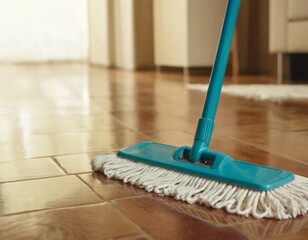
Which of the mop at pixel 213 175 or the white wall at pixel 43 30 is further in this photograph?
the white wall at pixel 43 30

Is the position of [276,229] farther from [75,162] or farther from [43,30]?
[43,30]

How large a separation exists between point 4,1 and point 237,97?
3920 millimetres

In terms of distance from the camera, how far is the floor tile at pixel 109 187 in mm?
717

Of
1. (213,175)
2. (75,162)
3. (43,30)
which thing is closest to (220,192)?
(213,175)

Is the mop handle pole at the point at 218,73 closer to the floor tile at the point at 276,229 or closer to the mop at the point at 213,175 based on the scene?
the mop at the point at 213,175

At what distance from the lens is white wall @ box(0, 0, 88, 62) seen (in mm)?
5230

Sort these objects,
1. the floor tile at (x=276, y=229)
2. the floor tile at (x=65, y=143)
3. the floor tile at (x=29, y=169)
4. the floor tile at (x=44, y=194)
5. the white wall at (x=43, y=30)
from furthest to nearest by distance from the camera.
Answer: the white wall at (x=43, y=30), the floor tile at (x=65, y=143), the floor tile at (x=29, y=169), the floor tile at (x=44, y=194), the floor tile at (x=276, y=229)

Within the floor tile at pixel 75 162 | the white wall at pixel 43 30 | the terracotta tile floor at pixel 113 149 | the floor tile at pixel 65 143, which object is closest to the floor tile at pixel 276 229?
the terracotta tile floor at pixel 113 149

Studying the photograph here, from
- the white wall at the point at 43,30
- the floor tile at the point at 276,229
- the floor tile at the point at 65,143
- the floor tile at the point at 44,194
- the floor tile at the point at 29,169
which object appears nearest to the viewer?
the floor tile at the point at 276,229

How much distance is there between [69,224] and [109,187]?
0.52ft

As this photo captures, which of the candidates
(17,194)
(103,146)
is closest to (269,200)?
(17,194)

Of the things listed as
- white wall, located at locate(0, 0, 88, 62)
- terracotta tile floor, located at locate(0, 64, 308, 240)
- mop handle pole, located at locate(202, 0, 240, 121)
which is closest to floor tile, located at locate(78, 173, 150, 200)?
terracotta tile floor, located at locate(0, 64, 308, 240)

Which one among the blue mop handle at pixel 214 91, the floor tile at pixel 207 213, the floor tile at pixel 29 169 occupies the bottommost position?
the floor tile at pixel 207 213

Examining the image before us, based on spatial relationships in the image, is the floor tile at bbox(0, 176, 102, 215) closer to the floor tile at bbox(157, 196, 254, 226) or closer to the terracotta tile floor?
the terracotta tile floor
